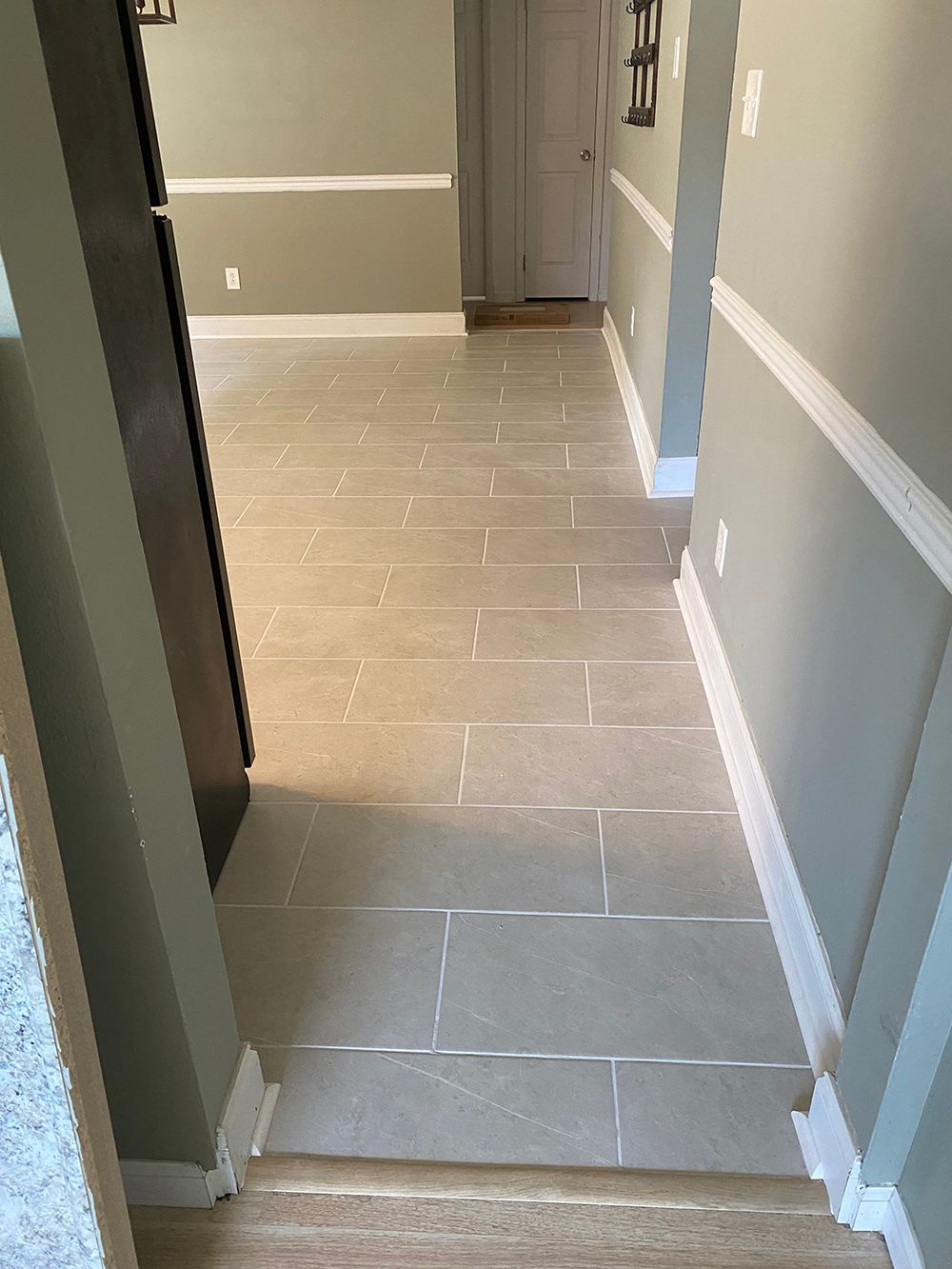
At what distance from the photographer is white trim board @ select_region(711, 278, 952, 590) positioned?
102 cm

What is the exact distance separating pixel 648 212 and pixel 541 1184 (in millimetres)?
3386

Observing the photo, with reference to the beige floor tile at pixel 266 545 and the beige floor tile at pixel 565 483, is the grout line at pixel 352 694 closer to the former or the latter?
the beige floor tile at pixel 266 545

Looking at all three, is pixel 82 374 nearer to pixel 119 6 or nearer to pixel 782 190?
pixel 119 6

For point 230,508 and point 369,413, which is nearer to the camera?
point 230,508

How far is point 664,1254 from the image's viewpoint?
117 centimetres

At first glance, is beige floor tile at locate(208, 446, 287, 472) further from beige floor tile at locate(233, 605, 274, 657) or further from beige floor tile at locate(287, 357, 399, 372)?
beige floor tile at locate(233, 605, 274, 657)

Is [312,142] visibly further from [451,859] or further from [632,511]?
[451,859]

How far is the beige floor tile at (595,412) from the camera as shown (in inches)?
166

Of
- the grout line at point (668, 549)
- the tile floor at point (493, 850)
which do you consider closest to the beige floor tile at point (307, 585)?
the tile floor at point (493, 850)

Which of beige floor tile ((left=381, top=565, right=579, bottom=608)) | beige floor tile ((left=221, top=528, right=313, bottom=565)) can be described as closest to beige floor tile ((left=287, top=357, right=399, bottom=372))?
beige floor tile ((left=221, top=528, right=313, bottom=565))

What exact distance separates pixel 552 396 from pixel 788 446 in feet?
9.98

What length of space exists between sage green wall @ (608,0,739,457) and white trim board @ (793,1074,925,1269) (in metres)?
2.36

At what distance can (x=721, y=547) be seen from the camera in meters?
2.22

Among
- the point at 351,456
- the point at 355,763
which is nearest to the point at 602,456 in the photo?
the point at 351,456
